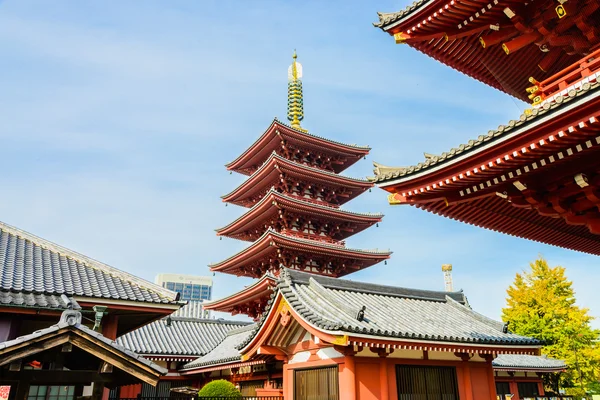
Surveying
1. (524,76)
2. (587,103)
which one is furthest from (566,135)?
(524,76)

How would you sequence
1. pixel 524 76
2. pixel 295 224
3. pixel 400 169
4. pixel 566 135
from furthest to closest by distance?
pixel 295 224 → pixel 524 76 → pixel 400 169 → pixel 566 135

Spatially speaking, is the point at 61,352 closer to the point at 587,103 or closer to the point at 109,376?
the point at 109,376

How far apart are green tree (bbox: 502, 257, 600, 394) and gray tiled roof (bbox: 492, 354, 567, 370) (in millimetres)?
1511

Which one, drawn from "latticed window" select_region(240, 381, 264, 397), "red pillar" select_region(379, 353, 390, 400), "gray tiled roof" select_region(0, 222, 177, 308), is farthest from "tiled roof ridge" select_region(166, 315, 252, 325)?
"red pillar" select_region(379, 353, 390, 400)

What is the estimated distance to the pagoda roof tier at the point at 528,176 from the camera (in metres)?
6.93

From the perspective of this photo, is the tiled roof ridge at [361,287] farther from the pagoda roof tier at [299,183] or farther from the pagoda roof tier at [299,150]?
the pagoda roof tier at [299,150]

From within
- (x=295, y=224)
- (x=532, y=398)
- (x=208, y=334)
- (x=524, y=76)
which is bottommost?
(x=532, y=398)

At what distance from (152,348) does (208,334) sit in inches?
230

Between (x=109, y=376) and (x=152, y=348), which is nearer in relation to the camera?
(x=109, y=376)

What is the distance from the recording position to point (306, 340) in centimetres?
1360

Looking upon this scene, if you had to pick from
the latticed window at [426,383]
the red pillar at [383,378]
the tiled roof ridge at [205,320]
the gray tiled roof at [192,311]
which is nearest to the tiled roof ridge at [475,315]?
the latticed window at [426,383]

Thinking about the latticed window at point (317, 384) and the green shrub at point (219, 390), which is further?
the green shrub at point (219, 390)

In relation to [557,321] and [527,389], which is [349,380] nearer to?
[527,389]

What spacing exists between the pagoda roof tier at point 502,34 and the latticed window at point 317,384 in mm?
8894
